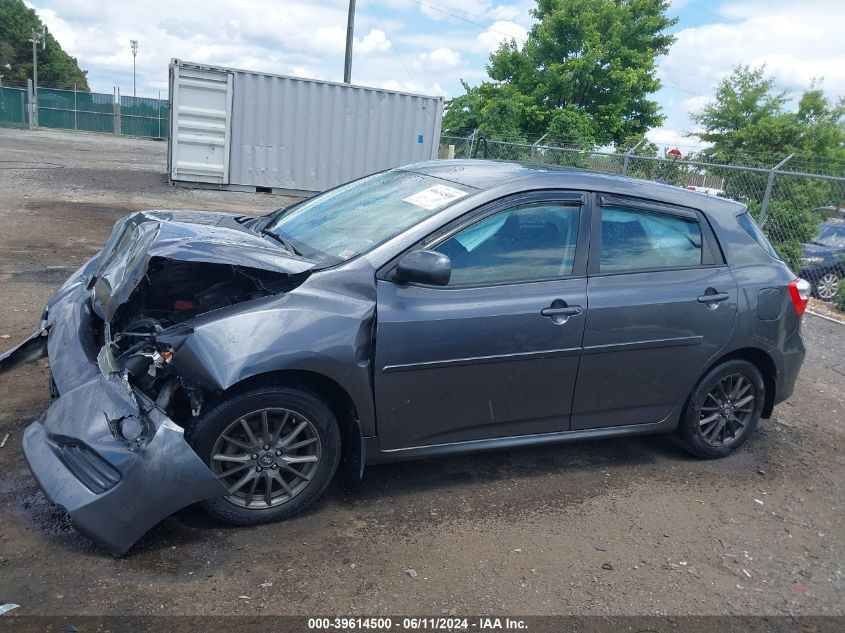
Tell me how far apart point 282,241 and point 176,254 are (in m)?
0.94

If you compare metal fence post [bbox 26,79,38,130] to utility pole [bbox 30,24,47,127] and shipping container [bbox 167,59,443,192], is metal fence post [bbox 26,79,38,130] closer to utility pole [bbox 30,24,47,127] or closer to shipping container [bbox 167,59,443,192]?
utility pole [bbox 30,24,47,127]

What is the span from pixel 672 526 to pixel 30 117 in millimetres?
46802

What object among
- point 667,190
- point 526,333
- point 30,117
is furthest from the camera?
point 30,117

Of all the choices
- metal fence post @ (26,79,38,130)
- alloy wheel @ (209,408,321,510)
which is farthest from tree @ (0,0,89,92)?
alloy wheel @ (209,408,321,510)

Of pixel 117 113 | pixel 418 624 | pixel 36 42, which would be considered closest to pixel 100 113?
pixel 117 113

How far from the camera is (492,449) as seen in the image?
4.01m

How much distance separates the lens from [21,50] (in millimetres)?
72812

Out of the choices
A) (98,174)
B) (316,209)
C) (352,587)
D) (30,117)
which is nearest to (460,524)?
(352,587)

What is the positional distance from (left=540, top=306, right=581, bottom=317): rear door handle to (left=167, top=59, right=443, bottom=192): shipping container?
47.7ft

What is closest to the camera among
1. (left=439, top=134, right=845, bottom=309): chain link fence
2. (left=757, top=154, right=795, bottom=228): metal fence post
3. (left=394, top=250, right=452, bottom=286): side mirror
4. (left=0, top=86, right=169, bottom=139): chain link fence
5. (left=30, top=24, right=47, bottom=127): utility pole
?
(left=394, top=250, right=452, bottom=286): side mirror

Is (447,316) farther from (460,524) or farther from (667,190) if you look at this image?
(667,190)

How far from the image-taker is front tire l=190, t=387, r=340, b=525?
3.31m

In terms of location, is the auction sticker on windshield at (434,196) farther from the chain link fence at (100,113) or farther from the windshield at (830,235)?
the chain link fence at (100,113)

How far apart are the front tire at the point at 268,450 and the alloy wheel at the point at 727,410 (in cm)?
247
